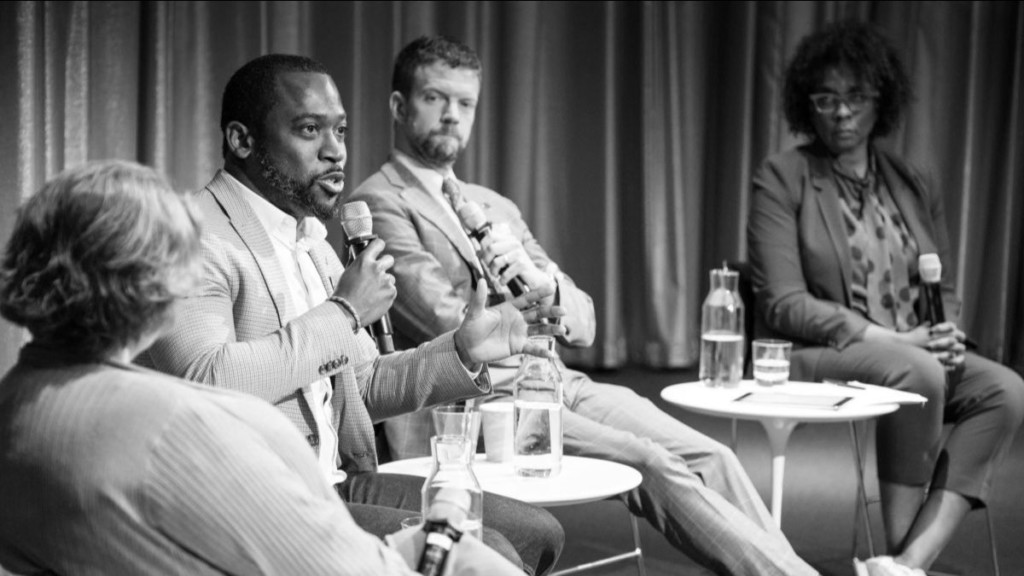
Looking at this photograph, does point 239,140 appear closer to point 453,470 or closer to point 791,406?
point 453,470

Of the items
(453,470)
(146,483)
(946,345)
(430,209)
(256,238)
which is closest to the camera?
(146,483)

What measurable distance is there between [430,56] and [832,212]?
1294 millimetres

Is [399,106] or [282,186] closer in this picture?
[282,186]

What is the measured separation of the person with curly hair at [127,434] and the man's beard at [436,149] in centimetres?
197

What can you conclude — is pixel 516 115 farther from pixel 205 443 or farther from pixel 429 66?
pixel 205 443

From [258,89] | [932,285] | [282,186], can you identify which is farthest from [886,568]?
[258,89]

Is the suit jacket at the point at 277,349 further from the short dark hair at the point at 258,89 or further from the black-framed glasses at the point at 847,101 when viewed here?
the black-framed glasses at the point at 847,101

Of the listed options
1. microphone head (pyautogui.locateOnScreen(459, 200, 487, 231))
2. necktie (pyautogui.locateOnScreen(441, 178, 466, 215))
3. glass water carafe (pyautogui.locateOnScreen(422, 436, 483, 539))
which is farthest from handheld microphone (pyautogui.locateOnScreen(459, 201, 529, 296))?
glass water carafe (pyautogui.locateOnScreen(422, 436, 483, 539))

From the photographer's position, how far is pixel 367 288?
6.64ft

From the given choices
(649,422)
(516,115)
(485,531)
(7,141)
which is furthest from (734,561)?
(516,115)

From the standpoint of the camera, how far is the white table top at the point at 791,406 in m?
2.89

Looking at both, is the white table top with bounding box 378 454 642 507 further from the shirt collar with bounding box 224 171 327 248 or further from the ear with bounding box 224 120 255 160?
the ear with bounding box 224 120 255 160

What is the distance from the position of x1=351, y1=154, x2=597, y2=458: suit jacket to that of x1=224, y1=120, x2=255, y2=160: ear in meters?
0.76

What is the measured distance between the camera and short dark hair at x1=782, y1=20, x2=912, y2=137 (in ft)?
12.6
